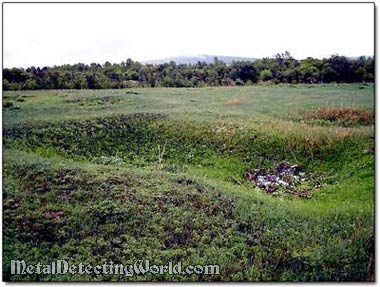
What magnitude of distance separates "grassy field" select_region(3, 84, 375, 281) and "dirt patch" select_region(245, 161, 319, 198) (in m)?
0.02

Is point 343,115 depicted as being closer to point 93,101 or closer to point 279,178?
point 279,178

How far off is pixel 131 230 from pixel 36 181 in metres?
0.77

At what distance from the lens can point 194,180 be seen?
3949 millimetres

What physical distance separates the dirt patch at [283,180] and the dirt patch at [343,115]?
41cm

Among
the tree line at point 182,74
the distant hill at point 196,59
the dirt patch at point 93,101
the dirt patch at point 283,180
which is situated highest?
the distant hill at point 196,59

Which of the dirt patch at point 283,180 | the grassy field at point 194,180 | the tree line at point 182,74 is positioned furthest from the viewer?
the tree line at point 182,74

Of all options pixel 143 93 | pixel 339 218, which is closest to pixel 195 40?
pixel 143 93

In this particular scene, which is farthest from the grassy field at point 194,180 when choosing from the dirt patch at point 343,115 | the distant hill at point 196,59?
the distant hill at point 196,59

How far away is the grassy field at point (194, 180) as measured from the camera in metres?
3.75

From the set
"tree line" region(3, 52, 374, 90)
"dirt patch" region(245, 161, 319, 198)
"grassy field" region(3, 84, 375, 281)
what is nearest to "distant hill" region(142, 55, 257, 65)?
"tree line" region(3, 52, 374, 90)

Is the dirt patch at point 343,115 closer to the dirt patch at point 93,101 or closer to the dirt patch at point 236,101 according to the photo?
the dirt patch at point 236,101

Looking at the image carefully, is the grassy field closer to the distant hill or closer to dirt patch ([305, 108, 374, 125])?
dirt patch ([305, 108, 374, 125])

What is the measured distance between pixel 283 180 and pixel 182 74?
1.10 metres

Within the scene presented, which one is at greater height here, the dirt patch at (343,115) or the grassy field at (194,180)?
the dirt patch at (343,115)
